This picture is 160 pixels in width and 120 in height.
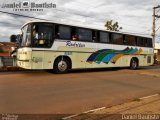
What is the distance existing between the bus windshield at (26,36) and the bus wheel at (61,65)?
2.08 metres

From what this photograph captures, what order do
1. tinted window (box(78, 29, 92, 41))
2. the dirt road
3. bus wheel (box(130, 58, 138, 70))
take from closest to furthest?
the dirt road → tinted window (box(78, 29, 92, 41)) → bus wheel (box(130, 58, 138, 70))

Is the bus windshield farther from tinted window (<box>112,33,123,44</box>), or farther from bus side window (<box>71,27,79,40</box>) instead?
tinted window (<box>112,33,123,44</box>)

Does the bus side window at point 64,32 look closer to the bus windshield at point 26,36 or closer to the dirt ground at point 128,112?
the bus windshield at point 26,36

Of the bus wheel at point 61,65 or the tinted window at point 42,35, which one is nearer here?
the tinted window at point 42,35

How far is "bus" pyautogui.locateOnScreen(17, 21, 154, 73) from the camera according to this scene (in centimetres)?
1455

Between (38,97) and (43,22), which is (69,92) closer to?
(38,97)

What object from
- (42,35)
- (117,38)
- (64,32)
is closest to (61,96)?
(42,35)

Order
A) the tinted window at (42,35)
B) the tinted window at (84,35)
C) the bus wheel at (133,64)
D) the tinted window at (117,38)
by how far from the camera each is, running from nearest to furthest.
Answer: the tinted window at (42,35)
the tinted window at (84,35)
the tinted window at (117,38)
the bus wheel at (133,64)

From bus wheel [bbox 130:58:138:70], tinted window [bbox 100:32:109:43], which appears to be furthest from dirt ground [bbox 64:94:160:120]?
bus wheel [bbox 130:58:138:70]

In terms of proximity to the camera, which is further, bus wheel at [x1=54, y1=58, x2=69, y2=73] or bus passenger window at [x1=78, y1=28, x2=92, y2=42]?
bus passenger window at [x1=78, y1=28, x2=92, y2=42]

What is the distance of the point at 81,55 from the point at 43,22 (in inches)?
138

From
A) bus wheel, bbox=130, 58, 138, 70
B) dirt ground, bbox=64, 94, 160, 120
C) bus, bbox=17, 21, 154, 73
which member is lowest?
dirt ground, bbox=64, 94, 160, 120

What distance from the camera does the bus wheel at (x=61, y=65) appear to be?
1559 cm

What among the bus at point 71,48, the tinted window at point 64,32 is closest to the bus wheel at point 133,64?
the bus at point 71,48
